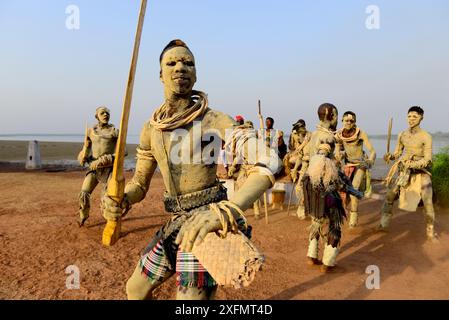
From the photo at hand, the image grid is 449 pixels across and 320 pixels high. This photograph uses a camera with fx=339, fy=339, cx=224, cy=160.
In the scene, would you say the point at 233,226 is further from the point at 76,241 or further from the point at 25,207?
the point at 25,207

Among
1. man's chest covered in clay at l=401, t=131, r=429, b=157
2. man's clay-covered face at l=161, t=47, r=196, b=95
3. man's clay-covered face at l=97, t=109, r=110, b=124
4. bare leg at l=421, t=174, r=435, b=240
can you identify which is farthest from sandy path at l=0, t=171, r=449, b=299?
man's clay-covered face at l=161, t=47, r=196, b=95

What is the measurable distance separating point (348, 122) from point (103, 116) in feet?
16.5

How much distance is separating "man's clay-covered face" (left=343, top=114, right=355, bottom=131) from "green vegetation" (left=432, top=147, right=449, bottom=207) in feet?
12.4

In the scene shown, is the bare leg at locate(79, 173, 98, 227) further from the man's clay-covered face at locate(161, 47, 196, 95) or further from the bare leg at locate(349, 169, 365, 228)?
the bare leg at locate(349, 169, 365, 228)

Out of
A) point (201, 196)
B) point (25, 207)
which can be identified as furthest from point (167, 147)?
point (25, 207)

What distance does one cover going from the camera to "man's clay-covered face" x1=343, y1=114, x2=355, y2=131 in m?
7.09

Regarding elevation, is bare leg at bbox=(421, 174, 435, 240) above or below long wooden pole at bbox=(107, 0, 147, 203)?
below

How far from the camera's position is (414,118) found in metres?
6.17

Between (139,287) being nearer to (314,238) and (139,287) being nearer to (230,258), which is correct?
(230,258)

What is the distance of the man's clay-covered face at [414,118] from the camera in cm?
615

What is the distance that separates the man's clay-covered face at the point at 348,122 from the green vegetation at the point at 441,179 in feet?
12.4

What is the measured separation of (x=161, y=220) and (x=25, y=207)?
3.59 meters

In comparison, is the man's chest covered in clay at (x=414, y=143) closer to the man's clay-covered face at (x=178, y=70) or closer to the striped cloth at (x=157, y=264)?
the man's clay-covered face at (x=178, y=70)

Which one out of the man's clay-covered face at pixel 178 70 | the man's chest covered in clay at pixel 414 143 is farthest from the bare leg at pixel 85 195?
the man's chest covered in clay at pixel 414 143
